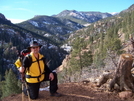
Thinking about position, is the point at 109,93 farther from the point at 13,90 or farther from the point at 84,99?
the point at 13,90

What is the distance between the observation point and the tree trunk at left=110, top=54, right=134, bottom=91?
16.4 feet

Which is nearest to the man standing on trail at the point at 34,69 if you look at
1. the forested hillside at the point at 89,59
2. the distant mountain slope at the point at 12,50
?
the forested hillside at the point at 89,59

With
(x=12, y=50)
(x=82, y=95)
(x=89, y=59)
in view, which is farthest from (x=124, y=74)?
(x=12, y=50)

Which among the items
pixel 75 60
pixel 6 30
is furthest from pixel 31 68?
pixel 6 30

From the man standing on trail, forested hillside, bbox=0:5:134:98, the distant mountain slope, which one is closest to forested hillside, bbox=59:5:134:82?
forested hillside, bbox=0:5:134:98

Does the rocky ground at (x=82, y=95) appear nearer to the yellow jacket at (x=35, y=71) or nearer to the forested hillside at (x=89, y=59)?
the yellow jacket at (x=35, y=71)

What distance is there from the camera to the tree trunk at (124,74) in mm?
4996

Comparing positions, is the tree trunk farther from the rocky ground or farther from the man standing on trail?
the man standing on trail

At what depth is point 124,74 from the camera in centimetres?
522

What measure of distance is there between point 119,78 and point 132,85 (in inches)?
22.3

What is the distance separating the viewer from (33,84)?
4.48 m

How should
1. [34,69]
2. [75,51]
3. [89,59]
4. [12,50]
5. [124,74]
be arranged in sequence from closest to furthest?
[34,69], [124,74], [75,51], [89,59], [12,50]

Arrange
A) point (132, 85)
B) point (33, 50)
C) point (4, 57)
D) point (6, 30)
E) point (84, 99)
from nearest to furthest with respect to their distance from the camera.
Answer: point (33, 50)
point (84, 99)
point (132, 85)
point (4, 57)
point (6, 30)

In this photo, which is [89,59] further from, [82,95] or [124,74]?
[82,95]
